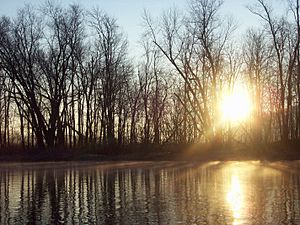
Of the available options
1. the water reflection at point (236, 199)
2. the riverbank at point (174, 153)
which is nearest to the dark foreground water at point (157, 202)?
the water reflection at point (236, 199)

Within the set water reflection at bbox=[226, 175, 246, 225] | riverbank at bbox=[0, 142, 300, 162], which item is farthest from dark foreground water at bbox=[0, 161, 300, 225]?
riverbank at bbox=[0, 142, 300, 162]

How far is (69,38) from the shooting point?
55.9m

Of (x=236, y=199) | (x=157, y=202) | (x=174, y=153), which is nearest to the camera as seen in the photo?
(x=157, y=202)

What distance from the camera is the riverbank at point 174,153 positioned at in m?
41.0

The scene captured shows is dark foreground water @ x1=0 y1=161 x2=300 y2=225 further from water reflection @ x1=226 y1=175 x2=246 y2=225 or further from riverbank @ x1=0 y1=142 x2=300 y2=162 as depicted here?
riverbank @ x1=0 y1=142 x2=300 y2=162

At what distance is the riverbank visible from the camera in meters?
41.0

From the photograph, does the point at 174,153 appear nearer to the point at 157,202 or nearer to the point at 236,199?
the point at 236,199

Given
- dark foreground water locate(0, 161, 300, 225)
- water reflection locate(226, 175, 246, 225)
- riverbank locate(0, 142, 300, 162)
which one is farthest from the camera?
riverbank locate(0, 142, 300, 162)

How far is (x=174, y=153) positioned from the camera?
4509 cm

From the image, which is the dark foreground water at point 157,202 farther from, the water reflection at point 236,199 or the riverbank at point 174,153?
the riverbank at point 174,153

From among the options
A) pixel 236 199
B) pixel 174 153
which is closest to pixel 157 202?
pixel 236 199

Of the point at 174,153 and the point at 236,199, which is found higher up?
the point at 174,153

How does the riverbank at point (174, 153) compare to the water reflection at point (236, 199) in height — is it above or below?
above

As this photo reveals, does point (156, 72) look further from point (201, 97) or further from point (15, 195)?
point (15, 195)
